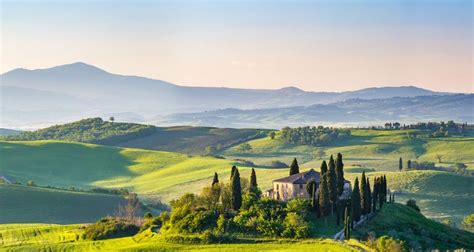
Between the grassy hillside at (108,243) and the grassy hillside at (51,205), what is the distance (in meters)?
20.2

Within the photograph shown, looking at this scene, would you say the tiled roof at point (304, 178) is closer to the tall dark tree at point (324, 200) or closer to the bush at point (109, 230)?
the tall dark tree at point (324, 200)

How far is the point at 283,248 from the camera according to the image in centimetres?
7481

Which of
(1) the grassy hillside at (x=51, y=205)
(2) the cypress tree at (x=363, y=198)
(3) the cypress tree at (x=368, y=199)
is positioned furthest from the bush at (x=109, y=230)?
(1) the grassy hillside at (x=51, y=205)

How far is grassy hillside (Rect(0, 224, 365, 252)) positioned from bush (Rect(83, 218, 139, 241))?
156cm

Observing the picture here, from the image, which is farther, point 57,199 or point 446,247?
point 57,199

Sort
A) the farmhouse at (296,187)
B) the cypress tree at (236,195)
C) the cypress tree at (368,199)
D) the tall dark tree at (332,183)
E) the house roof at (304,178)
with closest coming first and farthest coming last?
the tall dark tree at (332,183), the cypress tree at (236,195), the cypress tree at (368,199), the farmhouse at (296,187), the house roof at (304,178)

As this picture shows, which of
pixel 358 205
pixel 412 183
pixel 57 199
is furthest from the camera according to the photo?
pixel 412 183

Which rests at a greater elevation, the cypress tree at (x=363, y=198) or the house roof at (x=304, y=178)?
the house roof at (x=304, y=178)

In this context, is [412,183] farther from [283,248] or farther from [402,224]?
[283,248]

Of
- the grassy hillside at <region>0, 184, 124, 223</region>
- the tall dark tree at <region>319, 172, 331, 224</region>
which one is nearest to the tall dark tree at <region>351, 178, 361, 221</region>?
the tall dark tree at <region>319, 172, 331, 224</region>

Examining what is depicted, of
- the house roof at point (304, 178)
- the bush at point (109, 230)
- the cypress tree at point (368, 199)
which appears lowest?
the bush at point (109, 230)

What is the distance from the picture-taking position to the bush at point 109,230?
89.4 m

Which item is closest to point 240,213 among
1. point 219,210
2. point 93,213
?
point 219,210

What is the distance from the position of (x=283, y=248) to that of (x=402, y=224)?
63.3ft
